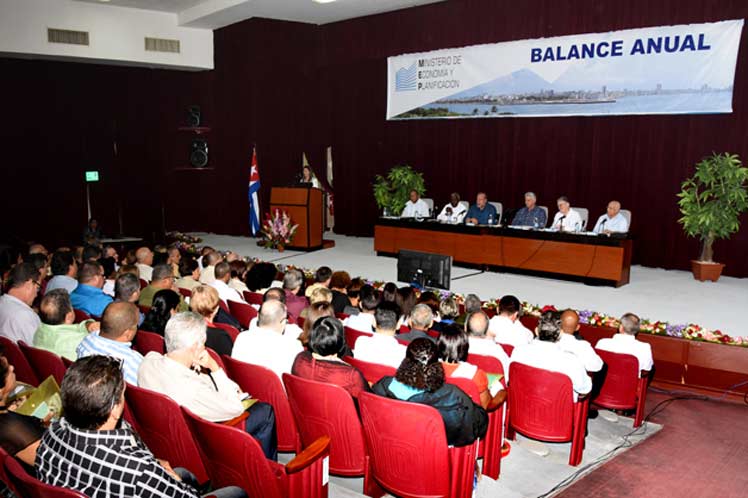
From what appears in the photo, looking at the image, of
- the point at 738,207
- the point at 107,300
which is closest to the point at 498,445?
the point at 107,300

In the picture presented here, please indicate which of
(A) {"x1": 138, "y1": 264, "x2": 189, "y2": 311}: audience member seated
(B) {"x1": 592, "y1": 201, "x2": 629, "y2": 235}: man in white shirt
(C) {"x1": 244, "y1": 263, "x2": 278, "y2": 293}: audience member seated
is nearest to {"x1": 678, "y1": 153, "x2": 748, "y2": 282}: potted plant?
(B) {"x1": 592, "y1": 201, "x2": 629, "y2": 235}: man in white shirt

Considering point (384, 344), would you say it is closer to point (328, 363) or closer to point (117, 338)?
point (328, 363)

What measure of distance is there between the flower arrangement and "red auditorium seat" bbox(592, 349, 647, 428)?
7095 mm

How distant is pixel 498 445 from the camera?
11.2 ft

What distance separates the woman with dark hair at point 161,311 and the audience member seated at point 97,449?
2.01 metres

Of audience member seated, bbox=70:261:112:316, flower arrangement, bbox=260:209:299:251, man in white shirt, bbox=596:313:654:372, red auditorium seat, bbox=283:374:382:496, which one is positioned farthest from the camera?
flower arrangement, bbox=260:209:299:251

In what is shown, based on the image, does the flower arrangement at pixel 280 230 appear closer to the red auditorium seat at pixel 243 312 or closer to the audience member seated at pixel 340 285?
the audience member seated at pixel 340 285

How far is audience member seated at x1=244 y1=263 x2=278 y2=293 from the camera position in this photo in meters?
5.43

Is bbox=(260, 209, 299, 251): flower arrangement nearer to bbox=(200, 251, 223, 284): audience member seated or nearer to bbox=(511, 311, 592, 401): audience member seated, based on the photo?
bbox=(200, 251, 223, 284): audience member seated

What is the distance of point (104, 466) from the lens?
1.92 meters

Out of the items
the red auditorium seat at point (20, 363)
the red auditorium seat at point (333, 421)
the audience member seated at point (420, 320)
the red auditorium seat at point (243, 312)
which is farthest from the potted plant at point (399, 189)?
the red auditorium seat at point (333, 421)

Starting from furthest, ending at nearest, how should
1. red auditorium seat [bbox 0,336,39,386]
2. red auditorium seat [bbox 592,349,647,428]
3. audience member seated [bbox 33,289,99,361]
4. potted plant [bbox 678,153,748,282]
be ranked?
potted plant [bbox 678,153,748,282]
red auditorium seat [bbox 592,349,647,428]
audience member seated [bbox 33,289,99,361]
red auditorium seat [bbox 0,336,39,386]

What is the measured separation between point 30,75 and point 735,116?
11.6m

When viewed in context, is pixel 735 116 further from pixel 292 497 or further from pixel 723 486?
pixel 292 497
